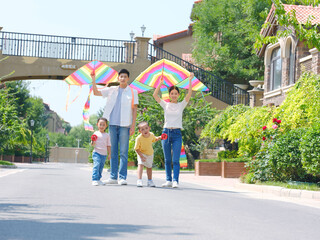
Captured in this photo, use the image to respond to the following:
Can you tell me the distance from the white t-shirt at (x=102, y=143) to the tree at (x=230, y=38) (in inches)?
1041

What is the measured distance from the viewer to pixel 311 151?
11.6 metres

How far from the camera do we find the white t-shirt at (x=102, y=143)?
10820 millimetres

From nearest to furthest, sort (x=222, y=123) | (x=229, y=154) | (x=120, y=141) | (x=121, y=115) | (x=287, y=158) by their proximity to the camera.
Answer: (x=121, y=115), (x=120, y=141), (x=287, y=158), (x=229, y=154), (x=222, y=123)

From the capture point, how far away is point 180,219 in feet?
20.6

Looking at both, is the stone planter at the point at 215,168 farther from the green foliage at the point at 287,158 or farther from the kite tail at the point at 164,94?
the kite tail at the point at 164,94

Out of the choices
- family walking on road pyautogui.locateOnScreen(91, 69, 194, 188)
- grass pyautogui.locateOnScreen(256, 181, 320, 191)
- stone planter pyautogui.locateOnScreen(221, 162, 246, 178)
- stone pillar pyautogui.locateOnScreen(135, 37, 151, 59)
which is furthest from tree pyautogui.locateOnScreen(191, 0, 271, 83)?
family walking on road pyautogui.locateOnScreen(91, 69, 194, 188)

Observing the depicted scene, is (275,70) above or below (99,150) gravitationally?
above

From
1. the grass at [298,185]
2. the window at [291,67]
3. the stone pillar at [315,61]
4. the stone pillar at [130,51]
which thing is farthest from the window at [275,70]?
the grass at [298,185]

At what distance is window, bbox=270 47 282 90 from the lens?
2419cm

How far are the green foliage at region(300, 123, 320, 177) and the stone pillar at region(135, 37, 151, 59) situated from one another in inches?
805

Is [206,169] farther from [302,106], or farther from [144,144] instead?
[144,144]

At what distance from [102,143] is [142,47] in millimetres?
21370

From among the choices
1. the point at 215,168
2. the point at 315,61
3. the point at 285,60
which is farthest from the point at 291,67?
the point at 215,168

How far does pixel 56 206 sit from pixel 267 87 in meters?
19.3
